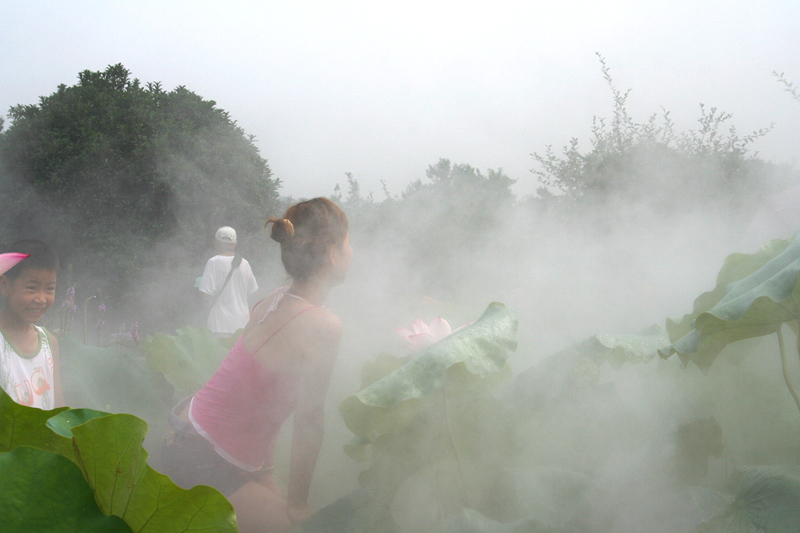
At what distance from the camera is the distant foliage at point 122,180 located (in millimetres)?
6969

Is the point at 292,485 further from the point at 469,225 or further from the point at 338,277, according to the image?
the point at 469,225

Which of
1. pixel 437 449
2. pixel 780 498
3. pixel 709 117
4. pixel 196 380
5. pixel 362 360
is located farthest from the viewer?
pixel 709 117

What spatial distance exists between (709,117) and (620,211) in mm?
732

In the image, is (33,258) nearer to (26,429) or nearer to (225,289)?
(26,429)

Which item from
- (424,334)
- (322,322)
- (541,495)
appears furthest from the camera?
(322,322)

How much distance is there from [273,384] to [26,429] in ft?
2.76

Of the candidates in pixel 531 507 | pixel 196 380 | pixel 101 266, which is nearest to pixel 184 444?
pixel 196 380

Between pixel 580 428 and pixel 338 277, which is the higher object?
pixel 338 277

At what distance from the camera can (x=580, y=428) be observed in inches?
40.9

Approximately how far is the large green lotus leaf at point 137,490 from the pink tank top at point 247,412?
858mm

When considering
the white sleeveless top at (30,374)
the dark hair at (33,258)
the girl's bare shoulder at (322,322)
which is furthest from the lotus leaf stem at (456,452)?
the dark hair at (33,258)

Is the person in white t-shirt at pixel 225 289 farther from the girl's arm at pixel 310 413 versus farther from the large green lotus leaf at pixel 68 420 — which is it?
the large green lotus leaf at pixel 68 420

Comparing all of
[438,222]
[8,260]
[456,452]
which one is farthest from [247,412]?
[438,222]

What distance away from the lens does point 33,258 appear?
1.67 meters
